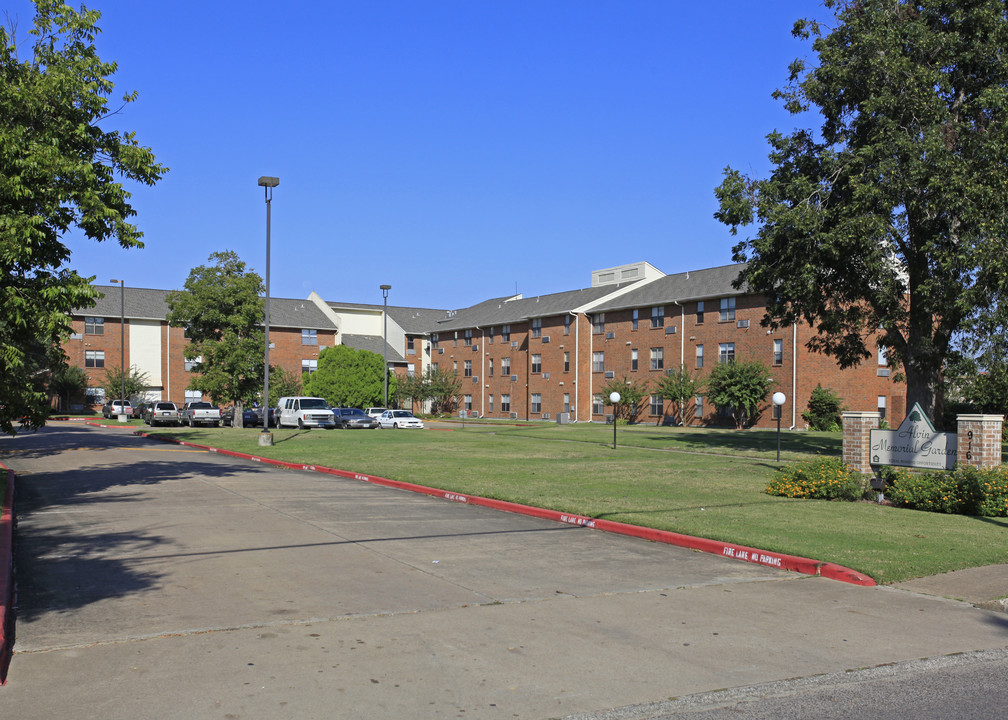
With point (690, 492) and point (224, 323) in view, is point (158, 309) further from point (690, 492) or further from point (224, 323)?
point (690, 492)

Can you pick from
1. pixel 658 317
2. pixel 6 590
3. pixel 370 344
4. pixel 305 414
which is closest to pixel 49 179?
pixel 6 590

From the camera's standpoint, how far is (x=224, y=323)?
161 feet

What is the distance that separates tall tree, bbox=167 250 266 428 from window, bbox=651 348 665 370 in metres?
26.7

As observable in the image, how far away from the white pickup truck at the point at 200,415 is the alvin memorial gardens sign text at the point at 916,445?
150ft

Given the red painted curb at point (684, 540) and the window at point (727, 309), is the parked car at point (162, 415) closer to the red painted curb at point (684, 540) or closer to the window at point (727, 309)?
the window at point (727, 309)

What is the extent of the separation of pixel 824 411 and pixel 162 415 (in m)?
40.0

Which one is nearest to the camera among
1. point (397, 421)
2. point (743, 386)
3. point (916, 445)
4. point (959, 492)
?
point (959, 492)

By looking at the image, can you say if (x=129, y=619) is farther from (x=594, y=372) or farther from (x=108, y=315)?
(x=108, y=315)

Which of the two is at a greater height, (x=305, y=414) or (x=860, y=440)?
(x=860, y=440)

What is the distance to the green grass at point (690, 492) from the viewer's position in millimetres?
10500

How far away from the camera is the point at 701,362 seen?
54.8m

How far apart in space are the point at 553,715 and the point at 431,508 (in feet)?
30.7

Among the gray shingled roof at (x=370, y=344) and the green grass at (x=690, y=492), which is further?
the gray shingled roof at (x=370, y=344)

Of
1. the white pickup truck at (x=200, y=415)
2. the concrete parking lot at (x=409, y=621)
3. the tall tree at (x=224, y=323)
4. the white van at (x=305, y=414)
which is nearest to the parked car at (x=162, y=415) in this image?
the white pickup truck at (x=200, y=415)
